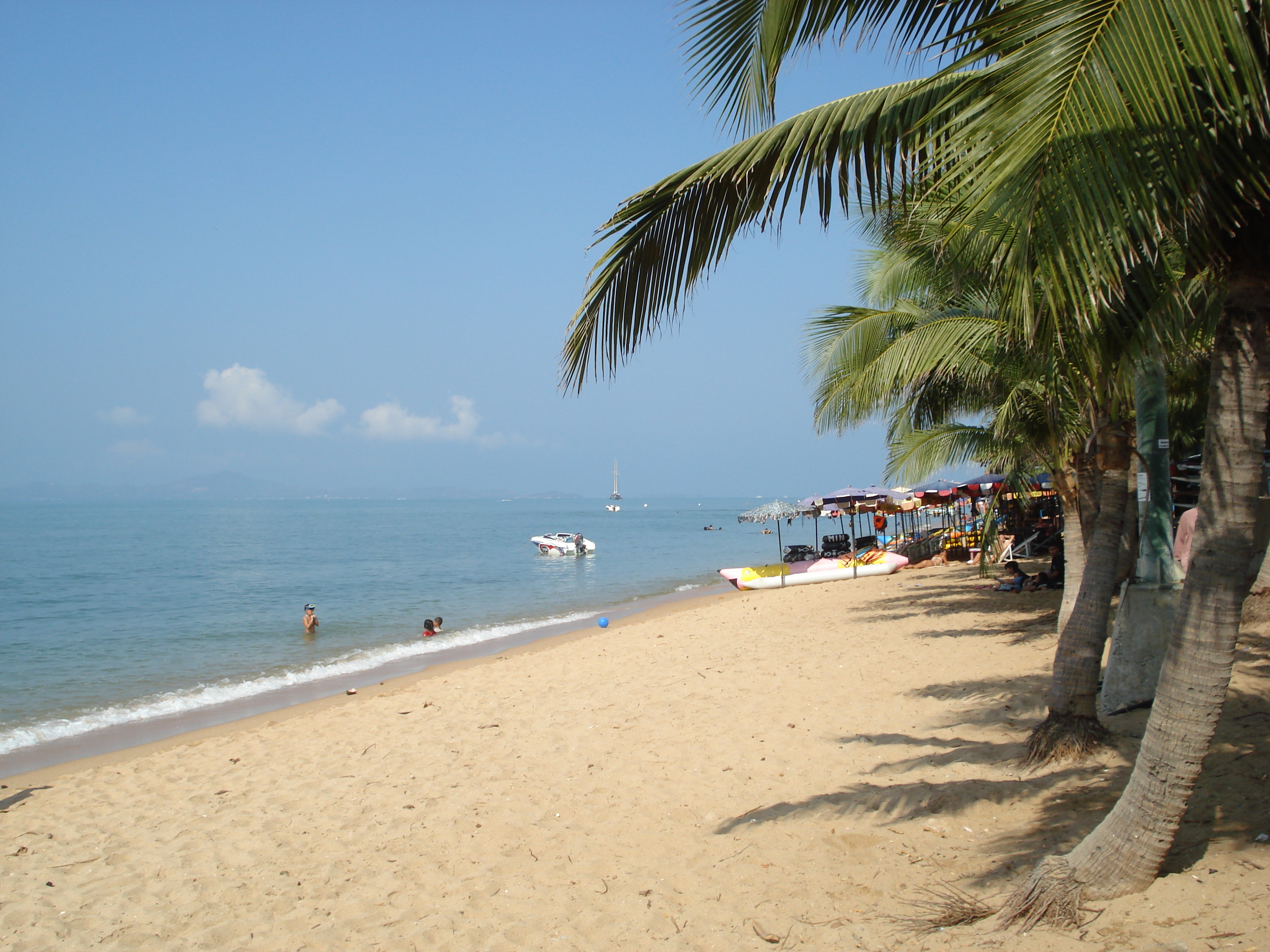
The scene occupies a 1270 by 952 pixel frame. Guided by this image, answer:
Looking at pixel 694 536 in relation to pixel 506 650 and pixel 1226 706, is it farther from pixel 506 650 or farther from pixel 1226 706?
pixel 1226 706

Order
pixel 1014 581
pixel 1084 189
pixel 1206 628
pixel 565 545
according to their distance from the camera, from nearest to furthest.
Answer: pixel 1084 189
pixel 1206 628
pixel 1014 581
pixel 565 545

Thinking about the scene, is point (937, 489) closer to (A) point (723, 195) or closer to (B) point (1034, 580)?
(B) point (1034, 580)

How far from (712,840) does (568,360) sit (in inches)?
A: 115

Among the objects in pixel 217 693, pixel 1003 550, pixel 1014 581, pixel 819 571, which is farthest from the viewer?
pixel 819 571

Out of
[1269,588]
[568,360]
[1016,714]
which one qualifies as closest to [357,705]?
[1016,714]

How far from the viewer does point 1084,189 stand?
1783 mm

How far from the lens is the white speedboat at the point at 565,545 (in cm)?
4316

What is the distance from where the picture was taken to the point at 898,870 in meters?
3.80

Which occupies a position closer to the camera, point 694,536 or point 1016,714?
point 1016,714

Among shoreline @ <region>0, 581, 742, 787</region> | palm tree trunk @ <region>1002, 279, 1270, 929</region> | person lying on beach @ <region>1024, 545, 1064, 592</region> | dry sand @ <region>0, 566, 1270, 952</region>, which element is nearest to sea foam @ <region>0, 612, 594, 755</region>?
shoreline @ <region>0, 581, 742, 787</region>

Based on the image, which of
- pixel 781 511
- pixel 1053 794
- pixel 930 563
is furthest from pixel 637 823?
pixel 781 511

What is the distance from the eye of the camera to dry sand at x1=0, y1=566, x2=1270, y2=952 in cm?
356

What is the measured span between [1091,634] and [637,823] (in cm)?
292

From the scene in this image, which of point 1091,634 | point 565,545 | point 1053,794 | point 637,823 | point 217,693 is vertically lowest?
point 217,693
